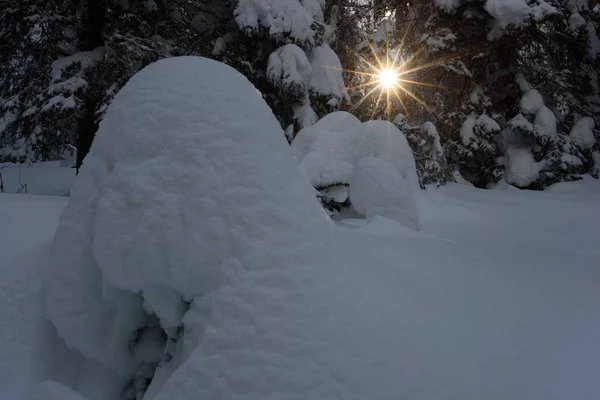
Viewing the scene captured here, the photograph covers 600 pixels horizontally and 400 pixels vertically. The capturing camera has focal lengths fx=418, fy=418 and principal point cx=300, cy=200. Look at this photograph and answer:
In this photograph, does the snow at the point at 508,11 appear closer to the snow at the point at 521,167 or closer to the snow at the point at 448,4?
the snow at the point at 448,4

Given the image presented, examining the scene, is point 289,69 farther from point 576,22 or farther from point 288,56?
point 576,22

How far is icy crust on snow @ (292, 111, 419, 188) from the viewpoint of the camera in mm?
6621

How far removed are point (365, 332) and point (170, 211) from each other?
3.58 feet

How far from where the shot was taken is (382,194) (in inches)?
207

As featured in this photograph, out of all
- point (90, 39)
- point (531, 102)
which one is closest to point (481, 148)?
point (531, 102)

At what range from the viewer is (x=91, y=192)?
7.61 ft

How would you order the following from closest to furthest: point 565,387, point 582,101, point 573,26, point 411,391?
point 411,391
point 565,387
point 573,26
point 582,101

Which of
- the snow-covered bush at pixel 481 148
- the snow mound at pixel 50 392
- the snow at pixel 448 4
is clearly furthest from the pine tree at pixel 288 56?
the snow mound at pixel 50 392

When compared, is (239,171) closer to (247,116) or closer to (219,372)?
(247,116)

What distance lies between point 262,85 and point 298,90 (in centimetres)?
124

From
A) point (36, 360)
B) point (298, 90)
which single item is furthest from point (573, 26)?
point (36, 360)

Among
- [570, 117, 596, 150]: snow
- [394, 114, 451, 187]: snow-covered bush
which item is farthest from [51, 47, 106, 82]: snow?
[570, 117, 596, 150]: snow

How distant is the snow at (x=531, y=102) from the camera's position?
11656 mm

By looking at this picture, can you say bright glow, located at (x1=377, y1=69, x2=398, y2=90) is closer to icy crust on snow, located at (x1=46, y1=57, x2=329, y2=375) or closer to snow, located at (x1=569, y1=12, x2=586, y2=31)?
snow, located at (x1=569, y1=12, x2=586, y2=31)
